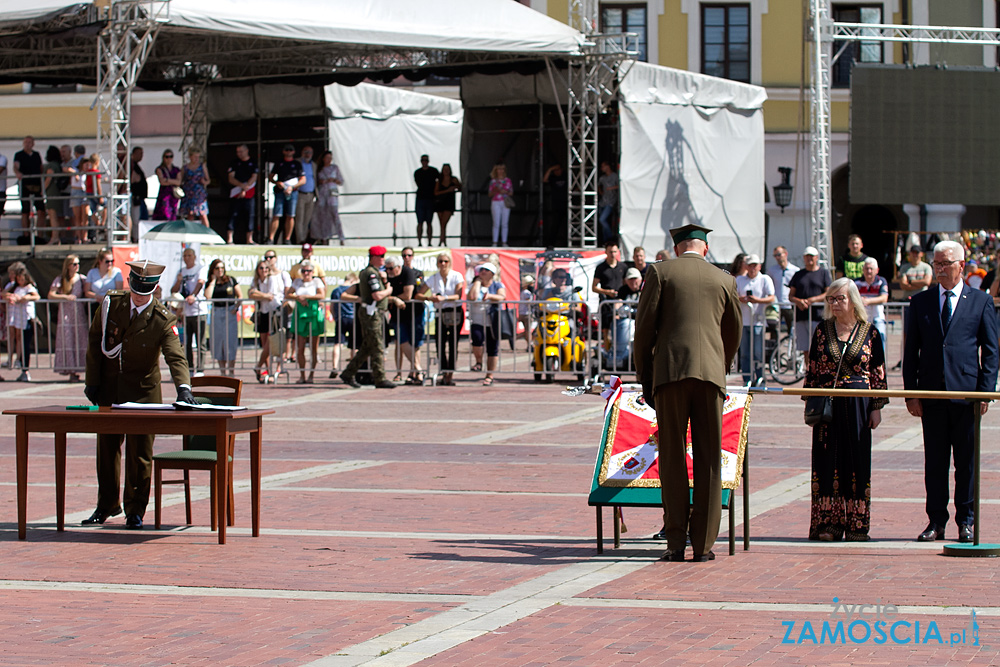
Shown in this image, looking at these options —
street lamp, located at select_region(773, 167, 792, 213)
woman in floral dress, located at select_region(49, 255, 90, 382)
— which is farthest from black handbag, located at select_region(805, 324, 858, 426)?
street lamp, located at select_region(773, 167, 792, 213)

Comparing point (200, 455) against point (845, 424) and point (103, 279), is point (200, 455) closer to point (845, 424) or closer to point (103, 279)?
point (845, 424)

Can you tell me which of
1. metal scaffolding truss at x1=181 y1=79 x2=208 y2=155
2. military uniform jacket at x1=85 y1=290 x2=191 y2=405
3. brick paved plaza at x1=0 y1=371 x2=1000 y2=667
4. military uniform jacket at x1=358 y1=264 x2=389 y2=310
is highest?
metal scaffolding truss at x1=181 y1=79 x2=208 y2=155

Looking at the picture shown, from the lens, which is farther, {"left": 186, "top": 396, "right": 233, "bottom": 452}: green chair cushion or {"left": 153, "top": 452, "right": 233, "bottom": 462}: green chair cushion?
{"left": 186, "top": 396, "right": 233, "bottom": 452}: green chair cushion

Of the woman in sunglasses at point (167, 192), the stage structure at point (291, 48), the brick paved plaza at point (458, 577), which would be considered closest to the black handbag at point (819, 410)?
the brick paved plaza at point (458, 577)

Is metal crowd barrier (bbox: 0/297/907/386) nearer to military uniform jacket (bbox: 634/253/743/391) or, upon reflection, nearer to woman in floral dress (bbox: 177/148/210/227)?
woman in floral dress (bbox: 177/148/210/227)

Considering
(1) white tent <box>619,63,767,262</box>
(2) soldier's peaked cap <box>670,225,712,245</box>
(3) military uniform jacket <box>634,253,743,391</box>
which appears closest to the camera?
(3) military uniform jacket <box>634,253,743,391</box>

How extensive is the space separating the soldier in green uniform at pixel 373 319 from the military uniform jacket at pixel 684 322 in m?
10.6

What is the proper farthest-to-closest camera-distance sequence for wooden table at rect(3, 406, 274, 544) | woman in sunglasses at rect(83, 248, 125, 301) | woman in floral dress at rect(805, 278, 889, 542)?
woman in sunglasses at rect(83, 248, 125, 301) < woman in floral dress at rect(805, 278, 889, 542) < wooden table at rect(3, 406, 274, 544)

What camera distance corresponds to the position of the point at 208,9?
23766mm

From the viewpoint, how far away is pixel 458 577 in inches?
309

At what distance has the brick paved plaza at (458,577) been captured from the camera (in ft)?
20.4

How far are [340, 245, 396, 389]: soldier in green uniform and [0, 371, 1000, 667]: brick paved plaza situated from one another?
18.4ft

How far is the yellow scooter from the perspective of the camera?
19.3 meters

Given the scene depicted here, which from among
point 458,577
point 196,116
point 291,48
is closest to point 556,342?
point 291,48
